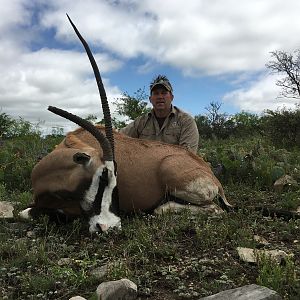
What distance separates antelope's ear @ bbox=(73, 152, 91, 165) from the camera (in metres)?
4.34

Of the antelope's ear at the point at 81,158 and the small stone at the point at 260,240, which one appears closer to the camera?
the small stone at the point at 260,240

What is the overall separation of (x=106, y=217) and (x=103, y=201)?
15 centimetres

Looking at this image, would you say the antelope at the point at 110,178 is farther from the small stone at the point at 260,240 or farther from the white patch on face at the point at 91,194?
the small stone at the point at 260,240

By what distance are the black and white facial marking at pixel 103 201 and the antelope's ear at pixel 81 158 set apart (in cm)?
15

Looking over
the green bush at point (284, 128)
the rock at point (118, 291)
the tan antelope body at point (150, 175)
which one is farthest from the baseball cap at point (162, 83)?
the green bush at point (284, 128)

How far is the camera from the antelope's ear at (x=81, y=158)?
14.2ft

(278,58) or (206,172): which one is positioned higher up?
(278,58)

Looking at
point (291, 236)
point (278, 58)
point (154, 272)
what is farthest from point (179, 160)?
point (278, 58)

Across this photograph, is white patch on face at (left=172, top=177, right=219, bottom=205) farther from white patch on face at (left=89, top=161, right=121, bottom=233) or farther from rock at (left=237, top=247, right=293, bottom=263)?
rock at (left=237, top=247, right=293, bottom=263)

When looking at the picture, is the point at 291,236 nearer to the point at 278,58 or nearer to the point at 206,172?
the point at 206,172

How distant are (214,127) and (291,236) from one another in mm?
19140

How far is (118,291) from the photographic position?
245cm

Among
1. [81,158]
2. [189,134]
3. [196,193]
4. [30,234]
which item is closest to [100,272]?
[30,234]

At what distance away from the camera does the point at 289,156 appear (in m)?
8.33
